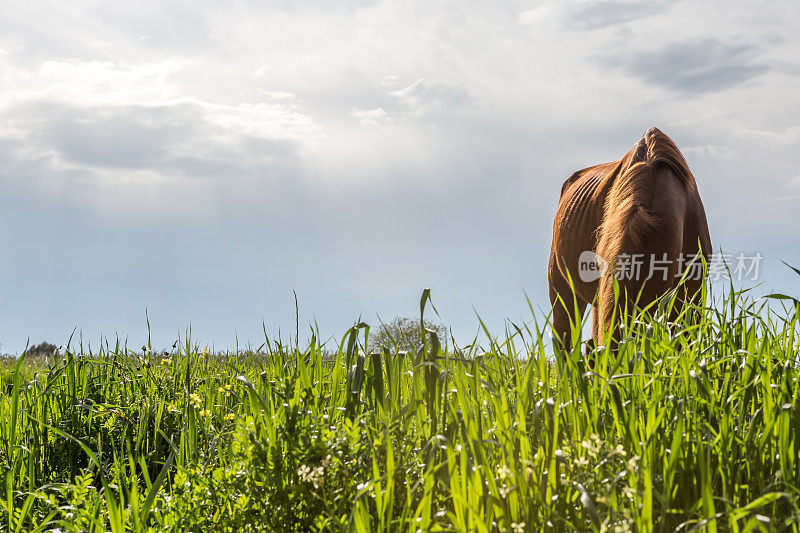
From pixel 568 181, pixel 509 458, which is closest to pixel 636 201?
pixel 509 458

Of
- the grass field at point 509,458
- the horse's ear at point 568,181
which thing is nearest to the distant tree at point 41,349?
the horse's ear at point 568,181

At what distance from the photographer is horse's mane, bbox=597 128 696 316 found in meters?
4.03

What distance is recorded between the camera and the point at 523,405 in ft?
7.66

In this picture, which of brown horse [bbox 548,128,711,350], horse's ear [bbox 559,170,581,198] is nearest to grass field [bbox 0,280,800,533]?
brown horse [bbox 548,128,711,350]

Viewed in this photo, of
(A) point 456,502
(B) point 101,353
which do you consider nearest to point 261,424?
(A) point 456,502

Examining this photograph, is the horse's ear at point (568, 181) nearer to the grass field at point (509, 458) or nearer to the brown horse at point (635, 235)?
the brown horse at point (635, 235)

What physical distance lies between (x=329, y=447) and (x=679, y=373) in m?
1.46

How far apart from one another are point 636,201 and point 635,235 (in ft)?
1.54

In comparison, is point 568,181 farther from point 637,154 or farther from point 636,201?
point 636,201

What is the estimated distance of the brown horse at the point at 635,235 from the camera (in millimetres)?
3957

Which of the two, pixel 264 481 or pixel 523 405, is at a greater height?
pixel 523 405

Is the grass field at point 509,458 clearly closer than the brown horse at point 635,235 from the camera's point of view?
Yes

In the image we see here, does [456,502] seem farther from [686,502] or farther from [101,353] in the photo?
[101,353]

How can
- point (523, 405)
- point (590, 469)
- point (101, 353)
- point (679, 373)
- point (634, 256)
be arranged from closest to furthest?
point (590, 469), point (523, 405), point (679, 373), point (634, 256), point (101, 353)
